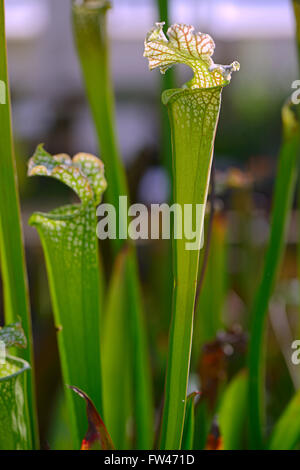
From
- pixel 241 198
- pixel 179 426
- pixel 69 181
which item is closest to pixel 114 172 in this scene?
pixel 69 181

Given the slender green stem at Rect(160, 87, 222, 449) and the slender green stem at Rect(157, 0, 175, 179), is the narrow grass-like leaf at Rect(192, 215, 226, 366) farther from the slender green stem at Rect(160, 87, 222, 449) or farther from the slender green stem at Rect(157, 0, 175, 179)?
the slender green stem at Rect(160, 87, 222, 449)

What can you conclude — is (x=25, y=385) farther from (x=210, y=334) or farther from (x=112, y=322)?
(x=210, y=334)

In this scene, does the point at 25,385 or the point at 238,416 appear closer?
the point at 25,385

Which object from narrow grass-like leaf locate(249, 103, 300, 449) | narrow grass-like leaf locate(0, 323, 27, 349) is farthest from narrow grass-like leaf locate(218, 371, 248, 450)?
narrow grass-like leaf locate(0, 323, 27, 349)

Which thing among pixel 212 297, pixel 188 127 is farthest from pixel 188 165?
pixel 212 297

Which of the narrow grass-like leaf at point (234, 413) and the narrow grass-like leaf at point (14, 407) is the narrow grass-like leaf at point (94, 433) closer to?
the narrow grass-like leaf at point (14, 407)

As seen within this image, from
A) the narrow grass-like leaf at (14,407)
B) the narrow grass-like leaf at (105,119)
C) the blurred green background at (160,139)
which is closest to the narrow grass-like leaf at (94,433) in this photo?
the narrow grass-like leaf at (14,407)
